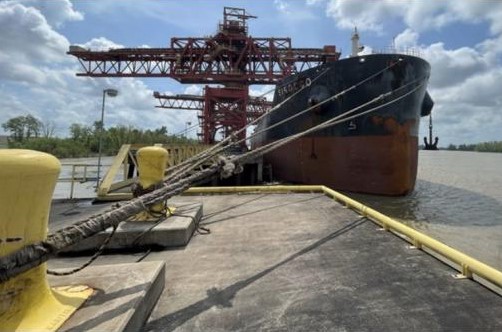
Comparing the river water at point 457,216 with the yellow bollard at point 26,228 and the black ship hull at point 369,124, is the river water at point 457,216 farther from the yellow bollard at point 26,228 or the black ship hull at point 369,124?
the yellow bollard at point 26,228

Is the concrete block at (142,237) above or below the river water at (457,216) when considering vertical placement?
above

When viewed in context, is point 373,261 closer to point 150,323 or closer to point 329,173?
point 150,323

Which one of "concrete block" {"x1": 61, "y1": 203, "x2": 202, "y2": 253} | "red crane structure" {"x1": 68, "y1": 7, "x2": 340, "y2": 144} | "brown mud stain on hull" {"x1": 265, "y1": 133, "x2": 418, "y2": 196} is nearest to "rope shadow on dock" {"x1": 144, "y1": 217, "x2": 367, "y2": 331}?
"concrete block" {"x1": 61, "y1": 203, "x2": 202, "y2": 253}

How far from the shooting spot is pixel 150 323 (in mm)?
2398

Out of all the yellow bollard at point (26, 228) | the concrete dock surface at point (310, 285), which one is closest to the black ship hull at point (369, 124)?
the concrete dock surface at point (310, 285)

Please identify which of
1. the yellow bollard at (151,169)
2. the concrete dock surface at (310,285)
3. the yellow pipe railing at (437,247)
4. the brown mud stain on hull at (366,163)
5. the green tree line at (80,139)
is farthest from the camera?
the green tree line at (80,139)

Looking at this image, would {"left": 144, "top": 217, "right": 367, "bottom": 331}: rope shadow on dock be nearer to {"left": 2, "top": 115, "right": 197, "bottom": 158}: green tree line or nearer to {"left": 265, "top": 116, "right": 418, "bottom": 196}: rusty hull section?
{"left": 265, "top": 116, "right": 418, "bottom": 196}: rusty hull section

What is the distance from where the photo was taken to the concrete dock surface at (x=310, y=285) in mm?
2336

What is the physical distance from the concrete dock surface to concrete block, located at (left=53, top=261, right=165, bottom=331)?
0.61 ft

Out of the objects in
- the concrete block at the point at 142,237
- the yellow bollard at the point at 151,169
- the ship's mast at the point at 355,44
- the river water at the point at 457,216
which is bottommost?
the river water at the point at 457,216

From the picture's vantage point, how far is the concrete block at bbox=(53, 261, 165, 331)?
2.01 m

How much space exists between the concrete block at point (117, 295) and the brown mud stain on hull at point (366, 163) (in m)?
10.5

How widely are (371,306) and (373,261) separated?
0.91 meters

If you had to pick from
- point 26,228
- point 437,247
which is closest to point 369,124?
point 437,247
